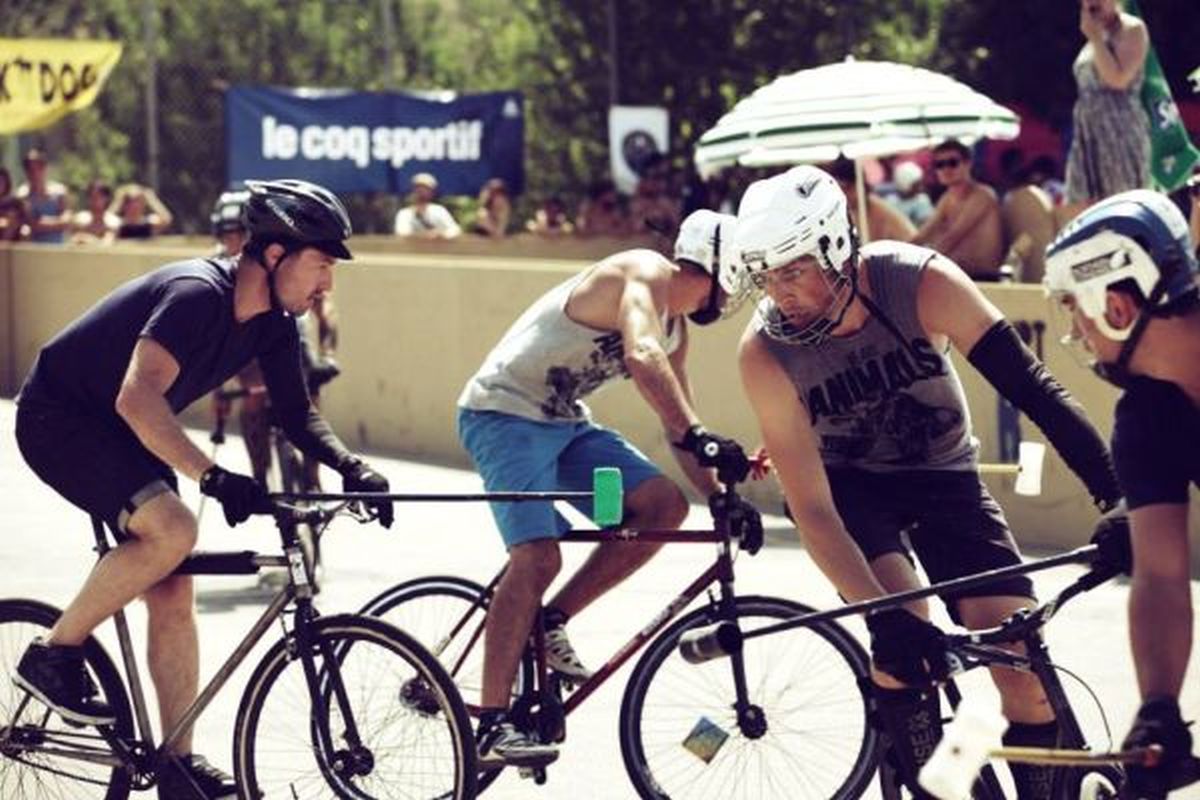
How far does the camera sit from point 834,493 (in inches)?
239

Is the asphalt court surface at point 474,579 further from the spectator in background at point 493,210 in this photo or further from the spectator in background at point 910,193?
the spectator in background at point 493,210

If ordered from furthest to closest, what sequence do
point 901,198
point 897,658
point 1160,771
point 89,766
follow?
1. point 901,198
2. point 89,766
3. point 897,658
4. point 1160,771

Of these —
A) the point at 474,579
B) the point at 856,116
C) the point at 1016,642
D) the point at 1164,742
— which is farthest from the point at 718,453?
the point at 856,116

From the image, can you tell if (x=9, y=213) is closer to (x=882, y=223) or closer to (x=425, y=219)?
(x=425, y=219)

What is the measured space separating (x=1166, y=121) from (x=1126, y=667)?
4159 millimetres

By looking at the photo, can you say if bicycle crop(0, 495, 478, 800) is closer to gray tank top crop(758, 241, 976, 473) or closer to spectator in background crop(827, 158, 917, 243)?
gray tank top crop(758, 241, 976, 473)

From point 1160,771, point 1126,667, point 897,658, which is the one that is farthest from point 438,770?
point 1126,667

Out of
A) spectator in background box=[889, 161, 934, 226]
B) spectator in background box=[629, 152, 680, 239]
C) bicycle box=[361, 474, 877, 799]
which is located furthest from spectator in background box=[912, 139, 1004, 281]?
spectator in background box=[629, 152, 680, 239]

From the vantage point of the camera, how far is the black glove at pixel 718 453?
637 cm

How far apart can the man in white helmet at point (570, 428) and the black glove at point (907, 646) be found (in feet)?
4.45

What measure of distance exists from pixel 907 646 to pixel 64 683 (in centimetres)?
232

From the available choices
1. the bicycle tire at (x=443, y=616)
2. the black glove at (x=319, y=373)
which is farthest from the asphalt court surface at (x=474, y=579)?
the black glove at (x=319, y=373)

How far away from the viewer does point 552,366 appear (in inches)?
282

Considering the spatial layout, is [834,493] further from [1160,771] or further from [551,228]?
[551,228]
